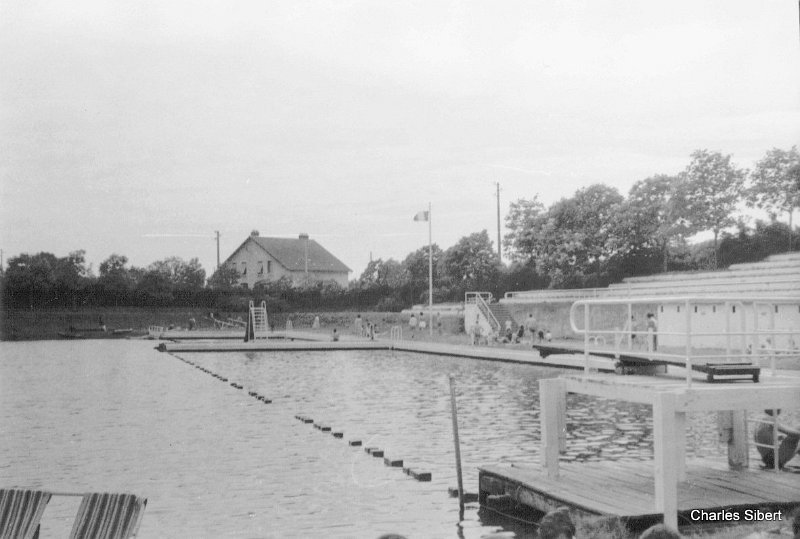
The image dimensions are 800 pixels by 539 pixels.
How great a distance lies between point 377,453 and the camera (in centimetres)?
1588

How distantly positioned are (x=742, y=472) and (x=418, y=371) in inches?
860

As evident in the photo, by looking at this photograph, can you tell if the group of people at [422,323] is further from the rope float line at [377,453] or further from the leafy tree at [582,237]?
the rope float line at [377,453]

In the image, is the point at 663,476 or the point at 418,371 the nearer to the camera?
the point at 663,476

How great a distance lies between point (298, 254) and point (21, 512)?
99.8 m

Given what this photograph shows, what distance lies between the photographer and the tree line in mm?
62844

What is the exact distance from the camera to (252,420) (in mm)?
Answer: 20812

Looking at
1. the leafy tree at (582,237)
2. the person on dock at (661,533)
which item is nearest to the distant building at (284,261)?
the leafy tree at (582,237)

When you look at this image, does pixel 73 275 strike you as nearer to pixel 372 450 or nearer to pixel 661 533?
pixel 372 450

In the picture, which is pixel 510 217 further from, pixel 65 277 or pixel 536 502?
pixel 536 502

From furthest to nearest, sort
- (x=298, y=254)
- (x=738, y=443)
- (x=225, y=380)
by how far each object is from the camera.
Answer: (x=298, y=254) < (x=225, y=380) < (x=738, y=443)

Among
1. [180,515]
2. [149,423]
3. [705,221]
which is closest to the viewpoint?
[180,515]

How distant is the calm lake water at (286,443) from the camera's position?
11633 millimetres

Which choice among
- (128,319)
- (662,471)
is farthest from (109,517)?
(128,319)

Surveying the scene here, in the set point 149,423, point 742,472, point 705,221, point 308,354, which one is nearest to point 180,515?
point 742,472
